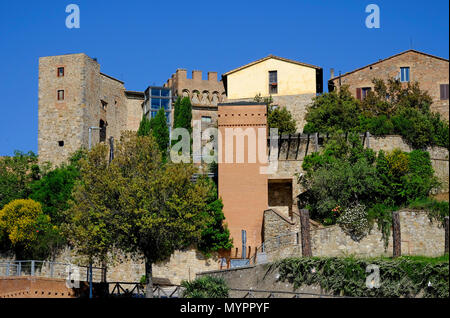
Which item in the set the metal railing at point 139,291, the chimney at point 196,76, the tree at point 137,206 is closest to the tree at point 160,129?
the chimney at point 196,76

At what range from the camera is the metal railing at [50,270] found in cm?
3086

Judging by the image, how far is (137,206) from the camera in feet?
88.4

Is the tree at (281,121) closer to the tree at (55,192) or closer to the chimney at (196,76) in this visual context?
the tree at (55,192)

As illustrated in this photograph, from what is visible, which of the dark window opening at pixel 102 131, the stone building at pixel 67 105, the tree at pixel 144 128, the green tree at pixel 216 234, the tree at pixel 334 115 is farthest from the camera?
the dark window opening at pixel 102 131

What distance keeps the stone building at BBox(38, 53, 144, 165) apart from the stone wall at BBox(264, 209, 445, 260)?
753 inches

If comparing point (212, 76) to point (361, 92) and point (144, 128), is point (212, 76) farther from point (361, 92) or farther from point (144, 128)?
point (361, 92)

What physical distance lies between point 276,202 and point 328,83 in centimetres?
1328

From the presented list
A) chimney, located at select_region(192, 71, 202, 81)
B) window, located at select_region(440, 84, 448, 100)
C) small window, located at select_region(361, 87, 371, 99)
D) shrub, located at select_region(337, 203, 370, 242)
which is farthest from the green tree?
chimney, located at select_region(192, 71, 202, 81)

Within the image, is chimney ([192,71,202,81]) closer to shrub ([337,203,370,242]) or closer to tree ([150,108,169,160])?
tree ([150,108,169,160])

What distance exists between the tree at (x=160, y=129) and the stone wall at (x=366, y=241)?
47.0 feet

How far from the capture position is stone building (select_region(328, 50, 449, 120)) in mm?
42656

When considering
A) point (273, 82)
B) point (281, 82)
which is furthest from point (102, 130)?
point (281, 82)

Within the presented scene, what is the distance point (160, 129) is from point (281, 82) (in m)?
8.24
